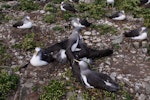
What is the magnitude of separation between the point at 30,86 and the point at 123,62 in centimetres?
320

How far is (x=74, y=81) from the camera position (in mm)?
9773

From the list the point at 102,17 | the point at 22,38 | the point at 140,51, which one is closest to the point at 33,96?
the point at 22,38

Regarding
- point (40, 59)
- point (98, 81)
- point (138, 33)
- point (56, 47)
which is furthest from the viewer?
point (138, 33)

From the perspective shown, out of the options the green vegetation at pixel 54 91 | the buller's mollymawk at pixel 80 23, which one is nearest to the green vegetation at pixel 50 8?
the buller's mollymawk at pixel 80 23

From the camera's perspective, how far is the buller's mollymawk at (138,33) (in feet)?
38.8

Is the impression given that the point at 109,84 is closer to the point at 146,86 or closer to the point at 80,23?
the point at 146,86

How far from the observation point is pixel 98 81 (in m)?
9.09

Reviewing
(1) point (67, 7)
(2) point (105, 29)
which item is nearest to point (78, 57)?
(2) point (105, 29)

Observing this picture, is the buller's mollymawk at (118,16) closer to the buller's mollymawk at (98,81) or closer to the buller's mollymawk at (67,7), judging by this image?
the buller's mollymawk at (67,7)

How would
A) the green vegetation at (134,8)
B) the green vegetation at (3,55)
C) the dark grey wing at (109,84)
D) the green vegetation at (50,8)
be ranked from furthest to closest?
the green vegetation at (50,8)
the green vegetation at (134,8)
the green vegetation at (3,55)
the dark grey wing at (109,84)

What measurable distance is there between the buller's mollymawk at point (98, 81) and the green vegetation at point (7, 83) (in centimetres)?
209

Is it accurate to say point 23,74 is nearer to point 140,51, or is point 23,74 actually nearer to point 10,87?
point 10,87

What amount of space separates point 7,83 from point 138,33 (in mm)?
5170

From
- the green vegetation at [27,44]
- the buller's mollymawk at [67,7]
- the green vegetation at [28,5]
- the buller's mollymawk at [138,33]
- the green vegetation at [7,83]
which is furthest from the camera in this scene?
the green vegetation at [28,5]
